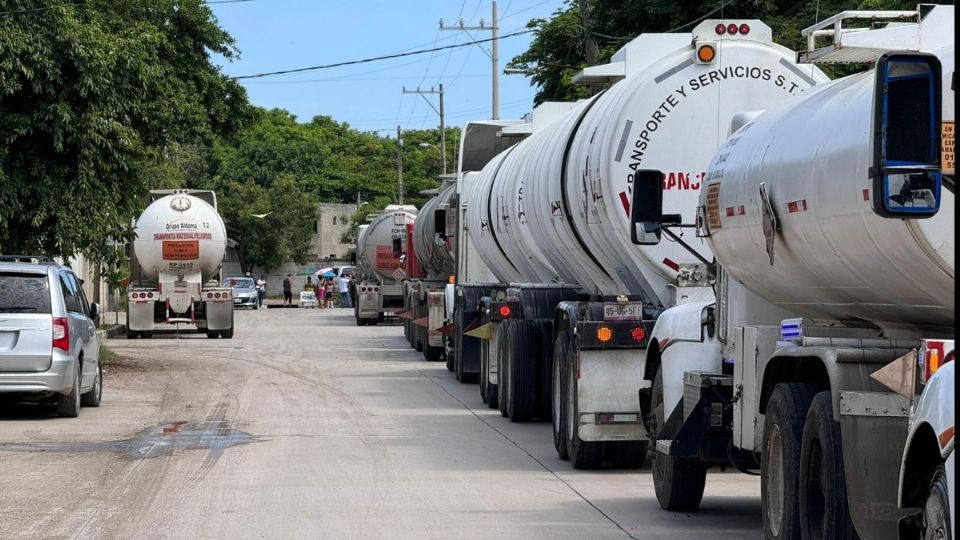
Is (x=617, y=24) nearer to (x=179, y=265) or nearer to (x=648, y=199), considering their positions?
(x=179, y=265)

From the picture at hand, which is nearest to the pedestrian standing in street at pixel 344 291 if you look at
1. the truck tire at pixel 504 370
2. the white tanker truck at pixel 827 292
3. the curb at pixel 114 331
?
the curb at pixel 114 331

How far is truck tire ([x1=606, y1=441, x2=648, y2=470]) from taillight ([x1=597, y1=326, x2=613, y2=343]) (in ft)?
2.88

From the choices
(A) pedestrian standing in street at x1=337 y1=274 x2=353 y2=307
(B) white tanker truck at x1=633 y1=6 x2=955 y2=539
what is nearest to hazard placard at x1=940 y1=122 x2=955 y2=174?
(B) white tanker truck at x1=633 y1=6 x2=955 y2=539

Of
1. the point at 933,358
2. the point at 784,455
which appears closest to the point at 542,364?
the point at 784,455

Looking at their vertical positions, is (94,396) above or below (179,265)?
below

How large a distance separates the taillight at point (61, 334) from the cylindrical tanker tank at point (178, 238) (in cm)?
1871

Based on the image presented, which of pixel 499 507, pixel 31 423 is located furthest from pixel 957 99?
pixel 31 423

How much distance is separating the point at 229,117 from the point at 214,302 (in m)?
9.17

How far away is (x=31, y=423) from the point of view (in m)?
16.9

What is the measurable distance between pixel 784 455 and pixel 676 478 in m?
2.91

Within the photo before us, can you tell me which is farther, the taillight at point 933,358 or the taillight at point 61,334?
the taillight at point 61,334

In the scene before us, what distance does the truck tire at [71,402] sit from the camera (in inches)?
683

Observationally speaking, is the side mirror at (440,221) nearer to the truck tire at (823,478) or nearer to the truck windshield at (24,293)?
the truck windshield at (24,293)

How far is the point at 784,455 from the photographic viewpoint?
774cm
